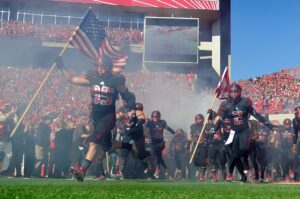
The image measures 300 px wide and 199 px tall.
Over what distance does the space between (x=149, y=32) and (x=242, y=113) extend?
2587 cm

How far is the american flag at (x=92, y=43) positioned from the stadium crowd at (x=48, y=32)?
27.6 meters

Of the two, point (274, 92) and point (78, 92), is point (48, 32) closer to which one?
point (78, 92)

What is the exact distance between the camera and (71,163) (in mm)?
11352

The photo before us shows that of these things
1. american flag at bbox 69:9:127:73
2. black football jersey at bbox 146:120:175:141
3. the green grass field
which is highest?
american flag at bbox 69:9:127:73

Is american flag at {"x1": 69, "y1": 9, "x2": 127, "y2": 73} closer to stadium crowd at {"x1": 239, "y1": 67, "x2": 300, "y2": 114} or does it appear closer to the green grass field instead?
the green grass field

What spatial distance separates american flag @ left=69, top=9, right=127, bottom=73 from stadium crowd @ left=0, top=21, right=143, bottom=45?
27.6m

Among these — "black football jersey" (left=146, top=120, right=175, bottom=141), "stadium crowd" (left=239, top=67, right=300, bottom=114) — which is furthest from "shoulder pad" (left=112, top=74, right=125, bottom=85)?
"stadium crowd" (left=239, top=67, right=300, bottom=114)

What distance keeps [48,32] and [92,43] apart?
29.3 metres

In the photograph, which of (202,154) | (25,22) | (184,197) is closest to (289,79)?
(25,22)

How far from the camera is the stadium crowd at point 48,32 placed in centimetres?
3534

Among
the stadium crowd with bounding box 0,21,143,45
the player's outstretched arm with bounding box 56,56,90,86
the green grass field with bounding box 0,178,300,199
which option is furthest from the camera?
the stadium crowd with bounding box 0,21,143,45

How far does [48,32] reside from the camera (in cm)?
3581

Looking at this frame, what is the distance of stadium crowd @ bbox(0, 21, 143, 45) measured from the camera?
3534 centimetres

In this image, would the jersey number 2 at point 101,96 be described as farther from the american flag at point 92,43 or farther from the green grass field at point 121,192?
the green grass field at point 121,192
